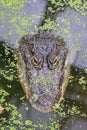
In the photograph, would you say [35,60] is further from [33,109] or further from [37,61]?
[33,109]

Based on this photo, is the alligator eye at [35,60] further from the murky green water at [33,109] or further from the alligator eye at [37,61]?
the murky green water at [33,109]

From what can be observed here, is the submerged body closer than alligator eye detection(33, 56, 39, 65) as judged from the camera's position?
Yes

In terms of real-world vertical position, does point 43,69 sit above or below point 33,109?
above

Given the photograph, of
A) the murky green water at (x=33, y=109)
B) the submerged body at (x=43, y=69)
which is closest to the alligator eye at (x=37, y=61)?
the submerged body at (x=43, y=69)

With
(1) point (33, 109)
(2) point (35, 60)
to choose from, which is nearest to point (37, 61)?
(2) point (35, 60)

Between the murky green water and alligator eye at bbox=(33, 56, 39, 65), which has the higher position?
alligator eye at bbox=(33, 56, 39, 65)

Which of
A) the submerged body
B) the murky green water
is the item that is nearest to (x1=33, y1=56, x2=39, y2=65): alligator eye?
the submerged body

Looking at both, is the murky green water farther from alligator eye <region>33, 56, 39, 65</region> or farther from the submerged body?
alligator eye <region>33, 56, 39, 65</region>
